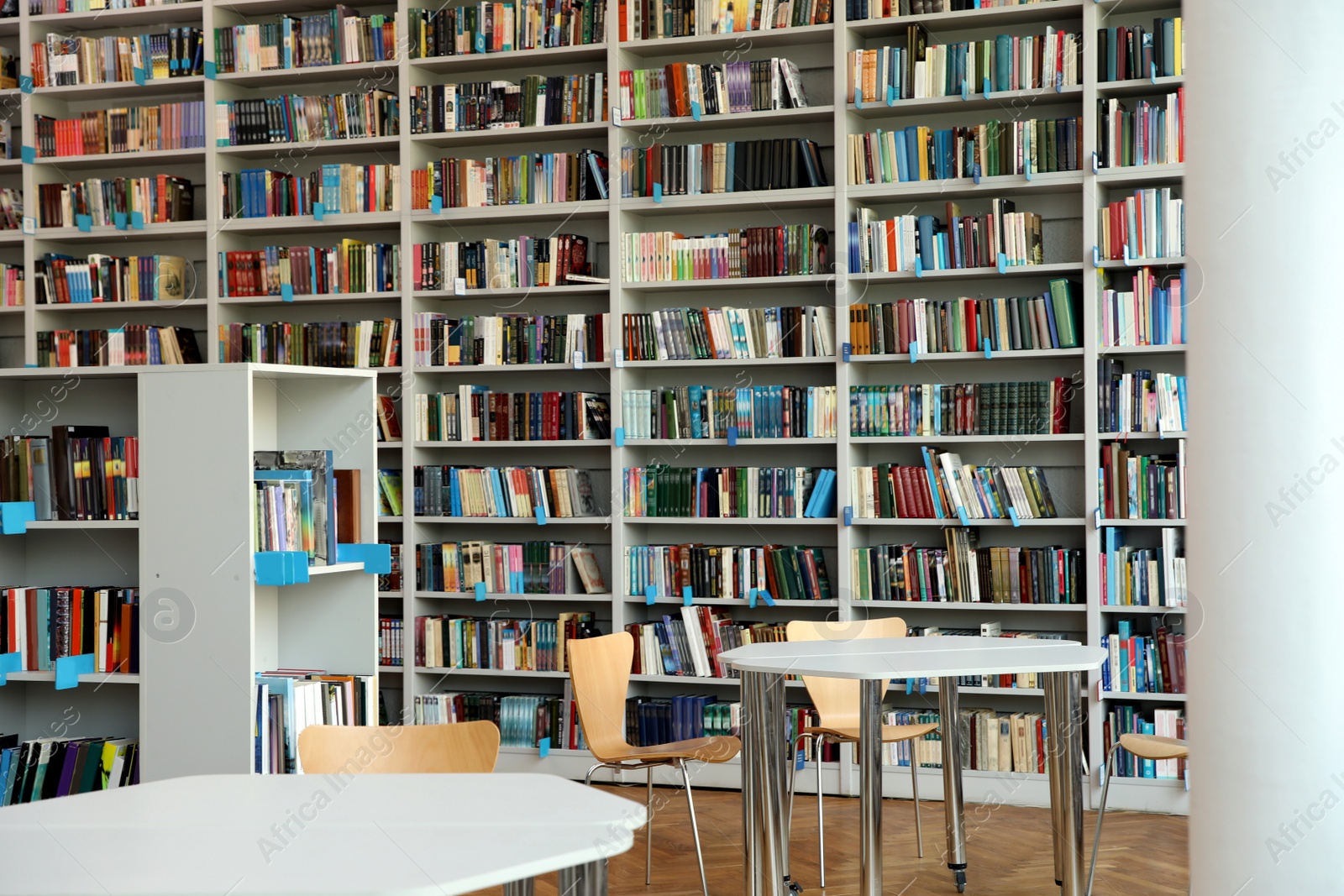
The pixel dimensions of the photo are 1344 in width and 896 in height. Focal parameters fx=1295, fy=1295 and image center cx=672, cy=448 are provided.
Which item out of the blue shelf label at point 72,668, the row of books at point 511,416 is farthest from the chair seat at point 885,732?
the blue shelf label at point 72,668

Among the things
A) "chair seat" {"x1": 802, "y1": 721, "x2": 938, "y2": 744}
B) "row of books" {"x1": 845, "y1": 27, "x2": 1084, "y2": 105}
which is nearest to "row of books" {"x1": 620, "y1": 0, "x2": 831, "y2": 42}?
"row of books" {"x1": 845, "y1": 27, "x2": 1084, "y2": 105}

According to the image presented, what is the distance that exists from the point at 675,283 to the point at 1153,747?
109 inches

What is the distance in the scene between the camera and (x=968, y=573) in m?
5.20

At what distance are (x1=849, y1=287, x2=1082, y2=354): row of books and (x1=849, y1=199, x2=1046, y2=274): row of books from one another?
16cm

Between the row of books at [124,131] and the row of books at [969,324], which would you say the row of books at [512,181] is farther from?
the row of books at [969,324]

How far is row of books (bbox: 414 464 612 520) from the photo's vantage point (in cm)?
572

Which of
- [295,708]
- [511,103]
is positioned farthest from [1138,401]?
[295,708]

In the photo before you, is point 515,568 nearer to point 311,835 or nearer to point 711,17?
point 711,17

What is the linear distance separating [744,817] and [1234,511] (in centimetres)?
212

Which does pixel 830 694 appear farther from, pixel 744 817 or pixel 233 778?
pixel 233 778

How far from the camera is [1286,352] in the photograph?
168 centimetres

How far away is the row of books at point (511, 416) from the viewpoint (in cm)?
564

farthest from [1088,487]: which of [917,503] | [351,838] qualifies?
[351,838]

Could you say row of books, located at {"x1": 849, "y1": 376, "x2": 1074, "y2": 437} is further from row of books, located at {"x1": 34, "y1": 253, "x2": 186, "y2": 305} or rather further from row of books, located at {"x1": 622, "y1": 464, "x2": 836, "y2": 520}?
row of books, located at {"x1": 34, "y1": 253, "x2": 186, "y2": 305}
